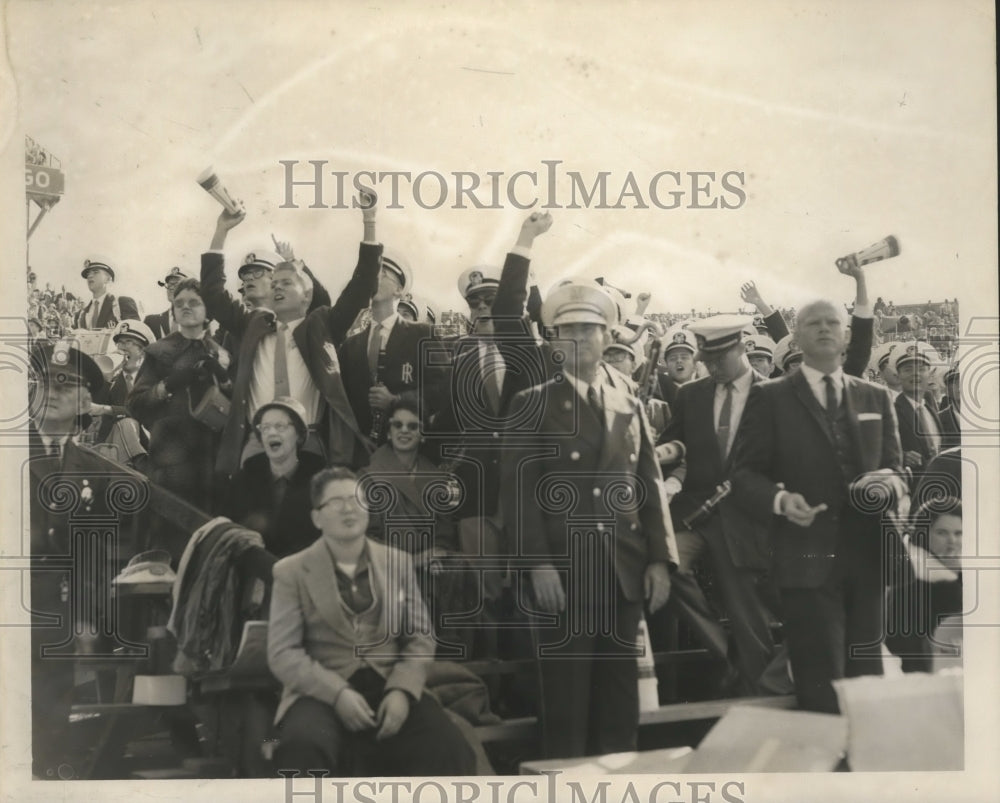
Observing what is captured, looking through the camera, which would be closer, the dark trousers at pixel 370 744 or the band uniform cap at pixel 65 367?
the dark trousers at pixel 370 744

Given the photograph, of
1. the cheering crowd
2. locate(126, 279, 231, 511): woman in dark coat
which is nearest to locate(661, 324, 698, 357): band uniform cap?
the cheering crowd

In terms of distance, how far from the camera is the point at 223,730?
3873 mm

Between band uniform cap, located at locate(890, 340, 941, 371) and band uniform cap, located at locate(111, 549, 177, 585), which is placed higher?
band uniform cap, located at locate(890, 340, 941, 371)

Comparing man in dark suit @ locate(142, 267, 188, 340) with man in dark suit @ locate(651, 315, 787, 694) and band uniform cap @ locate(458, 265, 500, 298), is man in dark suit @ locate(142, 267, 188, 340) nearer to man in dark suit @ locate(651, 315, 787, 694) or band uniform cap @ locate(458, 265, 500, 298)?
band uniform cap @ locate(458, 265, 500, 298)

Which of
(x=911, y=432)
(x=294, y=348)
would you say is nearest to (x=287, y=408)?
(x=294, y=348)

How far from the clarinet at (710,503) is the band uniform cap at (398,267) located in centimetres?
125

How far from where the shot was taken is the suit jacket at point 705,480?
392 cm

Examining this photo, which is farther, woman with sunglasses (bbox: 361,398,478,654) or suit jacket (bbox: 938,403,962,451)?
suit jacket (bbox: 938,403,962,451)

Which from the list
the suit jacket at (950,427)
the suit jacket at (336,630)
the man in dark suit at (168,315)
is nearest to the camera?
the suit jacket at (336,630)

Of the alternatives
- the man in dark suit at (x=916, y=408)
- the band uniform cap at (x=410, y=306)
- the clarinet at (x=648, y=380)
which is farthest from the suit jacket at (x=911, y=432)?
the band uniform cap at (x=410, y=306)

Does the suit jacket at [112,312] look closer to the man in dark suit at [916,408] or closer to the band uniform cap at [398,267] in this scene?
the band uniform cap at [398,267]

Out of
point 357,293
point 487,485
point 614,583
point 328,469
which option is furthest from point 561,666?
point 357,293

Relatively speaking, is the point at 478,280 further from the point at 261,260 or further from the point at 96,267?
the point at 96,267

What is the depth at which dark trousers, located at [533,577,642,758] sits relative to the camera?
3854mm
